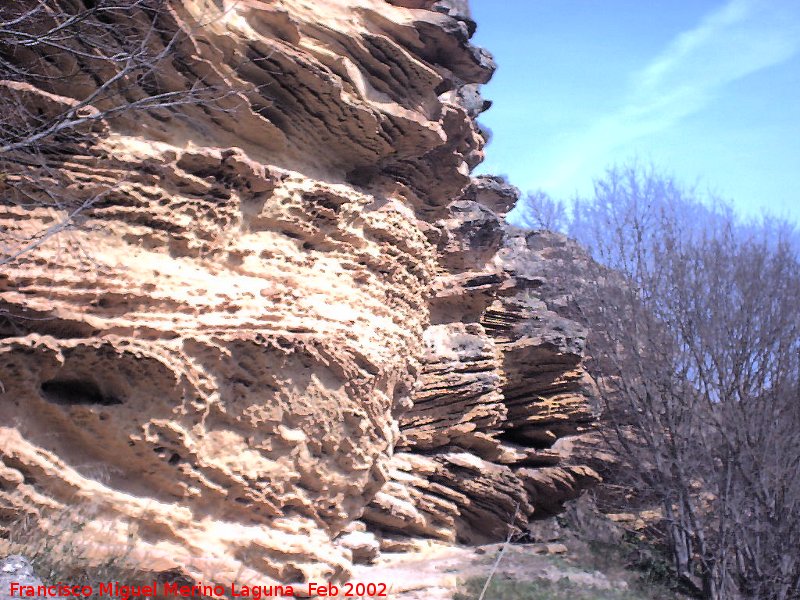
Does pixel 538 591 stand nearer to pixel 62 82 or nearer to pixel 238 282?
pixel 238 282

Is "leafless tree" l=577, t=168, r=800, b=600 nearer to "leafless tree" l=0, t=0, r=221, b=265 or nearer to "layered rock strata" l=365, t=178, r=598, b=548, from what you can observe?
"layered rock strata" l=365, t=178, r=598, b=548

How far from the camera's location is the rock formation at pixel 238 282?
17.2 feet

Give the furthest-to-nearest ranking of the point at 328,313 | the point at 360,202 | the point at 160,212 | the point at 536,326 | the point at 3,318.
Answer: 1. the point at 536,326
2. the point at 360,202
3. the point at 328,313
4. the point at 160,212
5. the point at 3,318

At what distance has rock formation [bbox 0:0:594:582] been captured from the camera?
17.2 feet

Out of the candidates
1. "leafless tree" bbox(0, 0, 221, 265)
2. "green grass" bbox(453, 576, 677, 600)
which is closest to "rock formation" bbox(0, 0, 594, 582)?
"leafless tree" bbox(0, 0, 221, 265)

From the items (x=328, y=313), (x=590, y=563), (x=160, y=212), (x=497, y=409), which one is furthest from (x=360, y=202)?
(x=590, y=563)

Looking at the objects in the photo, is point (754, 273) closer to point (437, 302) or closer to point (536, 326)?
point (536, 326)

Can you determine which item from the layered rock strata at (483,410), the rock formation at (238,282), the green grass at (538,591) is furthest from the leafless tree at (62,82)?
the green grass at (538,591)

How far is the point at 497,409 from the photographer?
11.3 m

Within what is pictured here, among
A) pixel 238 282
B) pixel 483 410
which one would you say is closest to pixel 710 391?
pixel 483 410

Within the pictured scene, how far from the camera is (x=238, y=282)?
6.30 meters

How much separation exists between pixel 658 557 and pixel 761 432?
2.91 m

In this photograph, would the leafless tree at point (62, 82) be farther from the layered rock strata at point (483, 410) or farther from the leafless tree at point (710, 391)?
the leafless tree at point (710, 391)

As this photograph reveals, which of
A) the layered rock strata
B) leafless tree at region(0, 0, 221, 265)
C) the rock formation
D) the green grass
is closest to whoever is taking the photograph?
leafless tree at region(0, 0, 221, 265)
